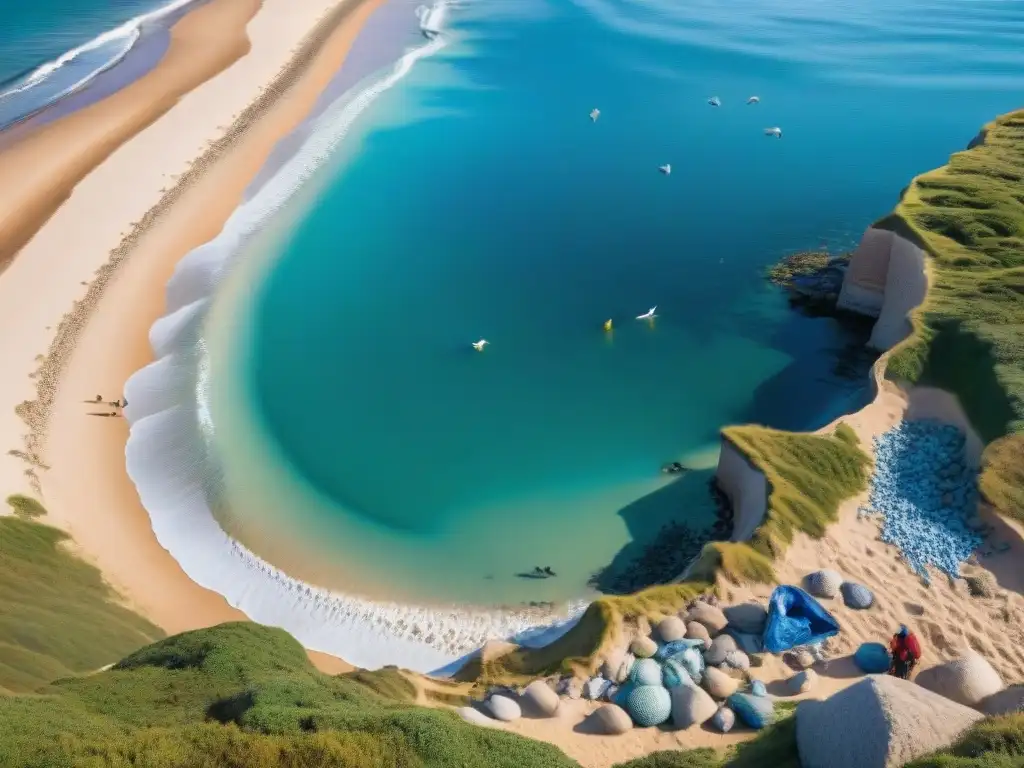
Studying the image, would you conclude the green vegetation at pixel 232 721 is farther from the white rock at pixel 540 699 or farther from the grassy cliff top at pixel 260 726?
the white rock at pixel 540 699

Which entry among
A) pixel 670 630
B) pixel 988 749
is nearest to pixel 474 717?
pixel 670 630

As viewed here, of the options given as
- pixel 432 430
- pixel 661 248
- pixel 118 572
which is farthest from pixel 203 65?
pixel 118 572

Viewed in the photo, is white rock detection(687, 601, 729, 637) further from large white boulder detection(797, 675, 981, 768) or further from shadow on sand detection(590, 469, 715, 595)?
large white boulder detection(797, 675, 981, 768)

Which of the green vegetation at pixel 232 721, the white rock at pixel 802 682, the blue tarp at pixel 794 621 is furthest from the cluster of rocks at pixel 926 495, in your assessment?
the green vegetation at pixel 232 721

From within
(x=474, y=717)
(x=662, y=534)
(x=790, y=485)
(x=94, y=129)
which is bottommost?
(x=662, y=534)

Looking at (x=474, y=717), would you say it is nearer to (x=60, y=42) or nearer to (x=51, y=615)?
(x=51, y=615)

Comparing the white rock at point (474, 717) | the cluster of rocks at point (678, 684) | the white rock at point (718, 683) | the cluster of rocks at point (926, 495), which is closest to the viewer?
the white rock at point (474, 717)
